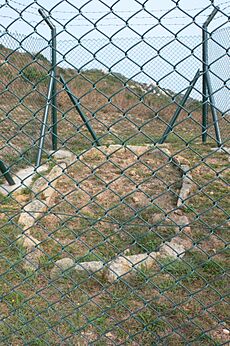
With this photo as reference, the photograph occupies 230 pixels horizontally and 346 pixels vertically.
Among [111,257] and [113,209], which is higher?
[111,257]

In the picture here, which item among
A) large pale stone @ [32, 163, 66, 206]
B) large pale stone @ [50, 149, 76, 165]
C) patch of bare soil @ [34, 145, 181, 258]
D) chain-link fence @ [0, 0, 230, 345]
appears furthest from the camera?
large pale stone @ [50, 149, 76, 165]

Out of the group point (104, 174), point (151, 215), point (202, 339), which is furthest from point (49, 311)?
point (104, 174)

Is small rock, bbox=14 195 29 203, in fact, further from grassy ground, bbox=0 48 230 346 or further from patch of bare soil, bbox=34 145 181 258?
patch of bare soil, bbox=34 145 181 258

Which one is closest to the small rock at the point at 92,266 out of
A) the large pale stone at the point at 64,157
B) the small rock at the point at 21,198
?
the small rock at the point at 21,198

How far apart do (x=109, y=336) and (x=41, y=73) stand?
487cm

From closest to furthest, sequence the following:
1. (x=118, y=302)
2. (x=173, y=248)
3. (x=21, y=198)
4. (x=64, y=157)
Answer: (x=118, y=302) → (x=173, y=248) → (x=21, y=198) → (x=64, y=157)

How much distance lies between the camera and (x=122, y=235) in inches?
133

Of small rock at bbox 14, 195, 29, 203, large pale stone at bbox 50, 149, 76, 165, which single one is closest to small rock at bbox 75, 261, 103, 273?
small rock at bbox 14, 195, 29, 203

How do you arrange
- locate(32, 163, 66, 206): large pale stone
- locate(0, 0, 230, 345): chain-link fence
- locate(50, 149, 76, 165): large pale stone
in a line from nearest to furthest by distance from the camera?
1. locate(0, 0, 230, 345): chain-link fence
2. locate(32, 163, 66, 206): large pale stone
3. locate(50, 149, 76, 165): large pale stone

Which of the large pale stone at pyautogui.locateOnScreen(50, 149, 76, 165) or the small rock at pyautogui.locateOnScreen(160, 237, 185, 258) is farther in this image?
the large pale stone at pyautogui.locateOnScreen(50, 149, 76, 165)

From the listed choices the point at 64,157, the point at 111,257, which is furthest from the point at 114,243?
the point at 64,157

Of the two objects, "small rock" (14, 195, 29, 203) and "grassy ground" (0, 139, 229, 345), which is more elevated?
"grassy ground" (0, 139, 229, 345)

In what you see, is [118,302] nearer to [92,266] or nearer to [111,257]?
[92,266]

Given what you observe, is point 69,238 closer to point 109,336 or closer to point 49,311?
point 49,311
